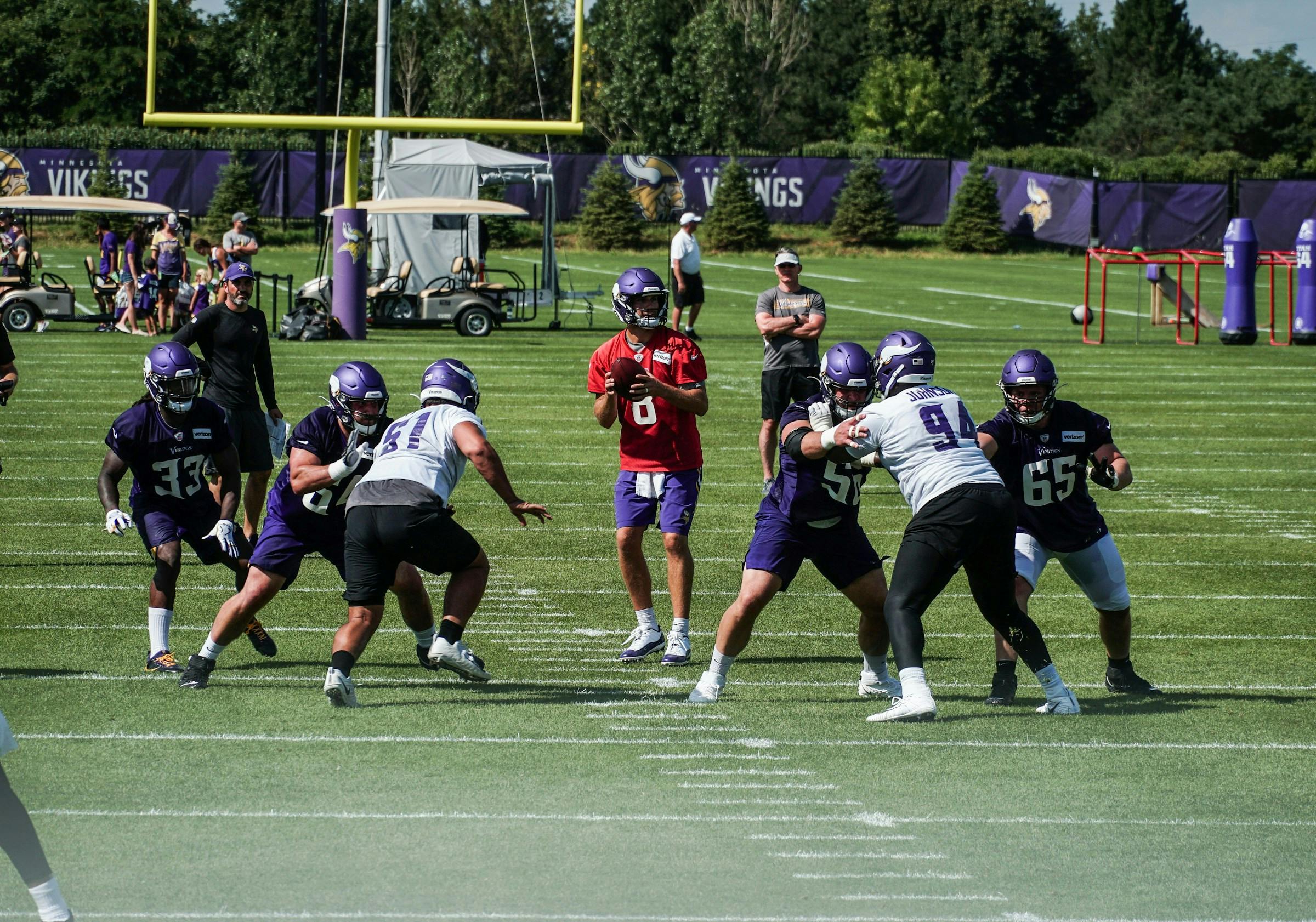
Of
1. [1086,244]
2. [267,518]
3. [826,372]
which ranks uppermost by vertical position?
[1086,244]

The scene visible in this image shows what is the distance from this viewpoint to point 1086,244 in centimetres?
4975

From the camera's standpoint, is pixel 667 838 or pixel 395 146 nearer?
pixel 667 838

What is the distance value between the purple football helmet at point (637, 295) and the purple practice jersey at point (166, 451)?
2121 mm

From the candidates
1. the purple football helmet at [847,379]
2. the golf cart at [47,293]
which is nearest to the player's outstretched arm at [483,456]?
the purple football helmet at [847,379]

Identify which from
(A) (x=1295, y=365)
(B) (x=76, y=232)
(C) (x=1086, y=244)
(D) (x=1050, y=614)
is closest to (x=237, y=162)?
(B) (x=76, y=232)

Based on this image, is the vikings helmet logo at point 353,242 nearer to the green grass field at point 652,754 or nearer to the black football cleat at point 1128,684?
the green grass field at point 652,754

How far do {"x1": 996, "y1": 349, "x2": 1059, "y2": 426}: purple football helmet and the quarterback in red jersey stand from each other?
5.46ft

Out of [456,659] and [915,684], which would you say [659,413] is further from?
[915,684]

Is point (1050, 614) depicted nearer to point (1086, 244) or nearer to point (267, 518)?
point (267, 518)

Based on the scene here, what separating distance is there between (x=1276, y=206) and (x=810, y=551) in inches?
1702

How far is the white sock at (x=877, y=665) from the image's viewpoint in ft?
26.6

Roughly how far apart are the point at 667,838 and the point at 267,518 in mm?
3036

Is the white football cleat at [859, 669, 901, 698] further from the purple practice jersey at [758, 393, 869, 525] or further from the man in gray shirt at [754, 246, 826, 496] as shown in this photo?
the man in gray shirt at [754, 246, 826, 496]

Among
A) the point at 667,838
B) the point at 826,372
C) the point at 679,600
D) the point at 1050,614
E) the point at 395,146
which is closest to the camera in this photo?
the point at 667,838
